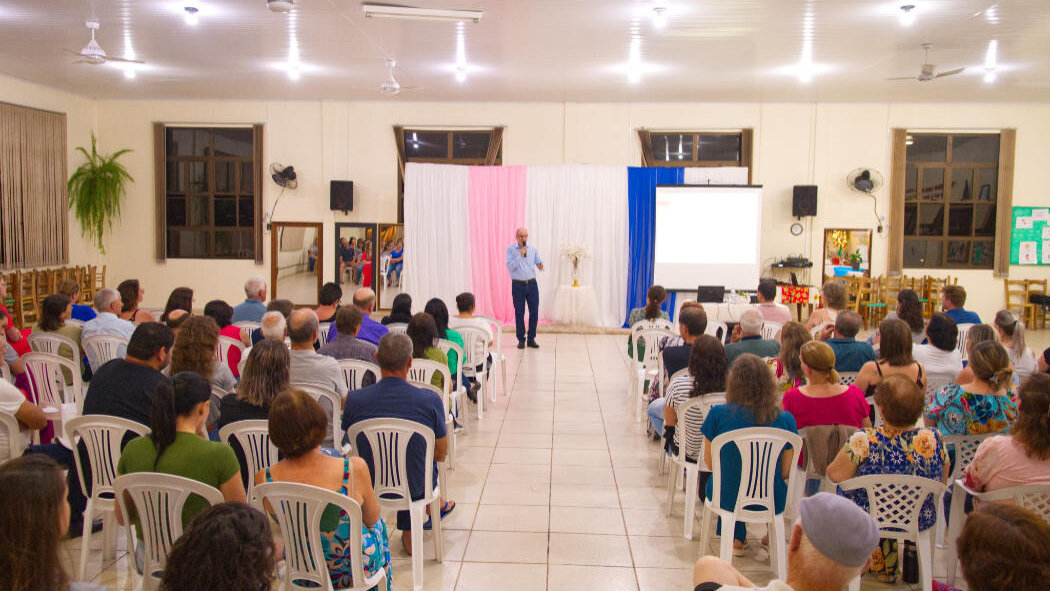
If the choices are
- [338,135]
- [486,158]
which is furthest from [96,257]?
[486,158]

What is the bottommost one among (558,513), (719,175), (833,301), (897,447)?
(558,513)

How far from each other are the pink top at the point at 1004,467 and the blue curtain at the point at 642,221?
8634mm

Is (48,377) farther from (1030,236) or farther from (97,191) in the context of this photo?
(1030,236)

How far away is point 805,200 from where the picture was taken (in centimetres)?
1215

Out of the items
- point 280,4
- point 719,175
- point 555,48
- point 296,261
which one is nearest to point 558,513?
point 280,4

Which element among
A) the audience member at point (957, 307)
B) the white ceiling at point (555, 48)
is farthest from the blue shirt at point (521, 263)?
the audience member at point (957, 307)

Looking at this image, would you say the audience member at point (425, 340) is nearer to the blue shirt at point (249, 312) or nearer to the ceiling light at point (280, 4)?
the blue shirt at point (249, 312)

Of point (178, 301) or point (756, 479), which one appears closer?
point (756, 479)

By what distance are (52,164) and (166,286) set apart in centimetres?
259

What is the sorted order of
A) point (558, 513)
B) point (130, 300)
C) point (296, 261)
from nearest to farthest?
point (558, 513)
point (130, 300)
point (296, 261)

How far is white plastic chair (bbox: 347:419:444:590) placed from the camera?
3387mm

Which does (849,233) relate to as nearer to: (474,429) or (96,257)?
(474,429)

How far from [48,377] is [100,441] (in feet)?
6.27

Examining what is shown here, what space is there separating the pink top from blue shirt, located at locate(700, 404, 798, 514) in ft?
2.41
